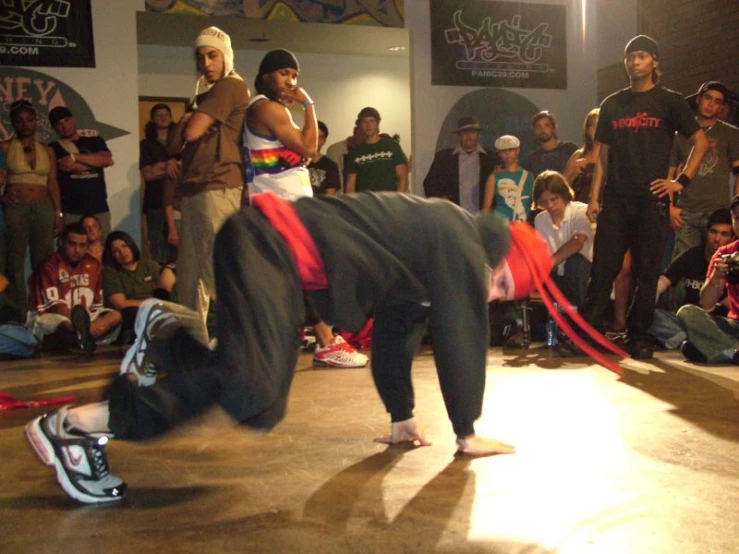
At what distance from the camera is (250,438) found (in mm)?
3102

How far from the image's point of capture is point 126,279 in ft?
22.1

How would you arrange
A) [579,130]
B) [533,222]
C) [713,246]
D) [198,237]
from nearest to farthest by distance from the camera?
[198,237] < [713,246] < [533,222] < [579,130]

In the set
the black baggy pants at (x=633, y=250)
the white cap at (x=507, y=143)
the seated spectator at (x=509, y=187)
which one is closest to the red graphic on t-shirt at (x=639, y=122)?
the black baggy pants at (x=633, y=250)

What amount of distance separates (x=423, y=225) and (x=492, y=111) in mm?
6713

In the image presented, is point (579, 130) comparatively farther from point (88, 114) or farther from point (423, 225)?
point (423, 225)

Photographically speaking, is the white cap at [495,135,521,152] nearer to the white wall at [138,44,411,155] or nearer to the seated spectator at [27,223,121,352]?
the seated spectator at [27,223,121,352]

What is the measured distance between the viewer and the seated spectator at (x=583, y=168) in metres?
6.61

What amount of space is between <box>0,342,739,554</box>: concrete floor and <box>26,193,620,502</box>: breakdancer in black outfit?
0.09 m

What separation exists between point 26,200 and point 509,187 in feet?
11.8

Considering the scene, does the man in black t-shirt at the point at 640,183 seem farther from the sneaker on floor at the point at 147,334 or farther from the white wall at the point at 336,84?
the white wall at the point at 336,84

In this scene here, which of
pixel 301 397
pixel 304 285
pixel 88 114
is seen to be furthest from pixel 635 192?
pixel 88 114

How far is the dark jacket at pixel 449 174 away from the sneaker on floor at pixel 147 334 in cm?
509

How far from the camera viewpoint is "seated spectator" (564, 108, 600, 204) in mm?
6609

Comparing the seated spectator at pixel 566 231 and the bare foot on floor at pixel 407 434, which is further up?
the seated spectator at pixel 566 231
